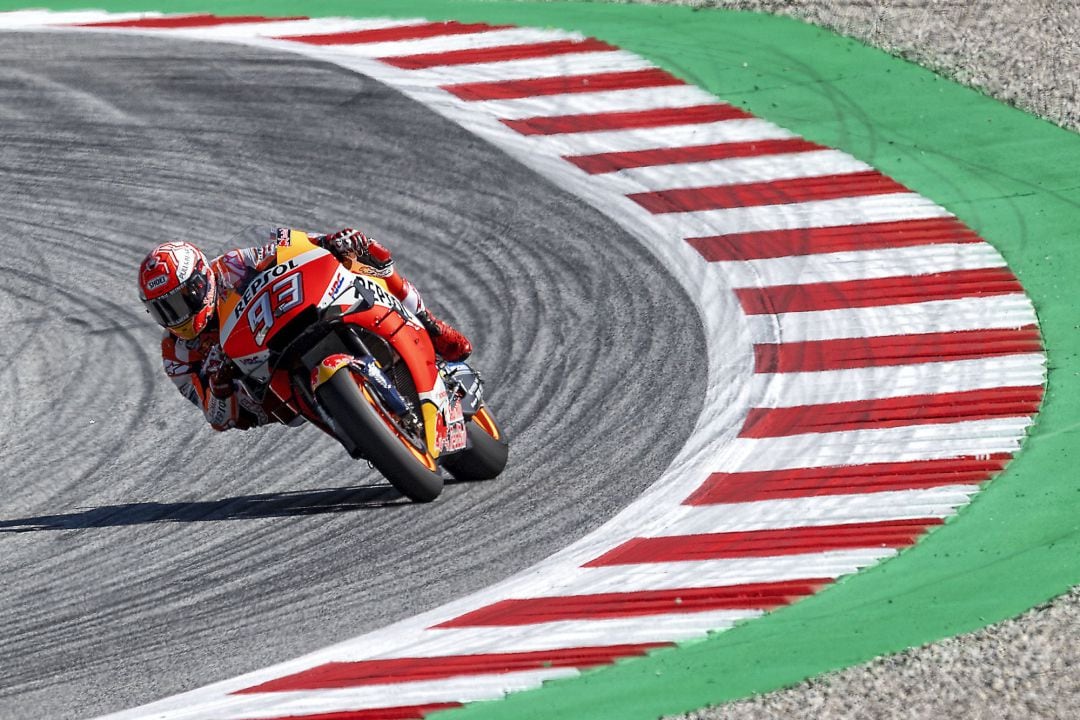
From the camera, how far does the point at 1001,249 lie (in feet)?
40.9

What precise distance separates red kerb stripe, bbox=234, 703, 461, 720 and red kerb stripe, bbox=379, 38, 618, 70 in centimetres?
920

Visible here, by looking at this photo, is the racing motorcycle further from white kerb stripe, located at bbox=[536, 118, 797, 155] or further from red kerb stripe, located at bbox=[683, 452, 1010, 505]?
white kerb stripe, located at bbox=[536, 118, 797, 155]

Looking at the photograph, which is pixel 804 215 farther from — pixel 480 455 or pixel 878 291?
pixel 480 455

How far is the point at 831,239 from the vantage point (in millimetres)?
12961

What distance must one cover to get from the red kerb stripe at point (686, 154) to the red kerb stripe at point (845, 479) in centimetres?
A: 486

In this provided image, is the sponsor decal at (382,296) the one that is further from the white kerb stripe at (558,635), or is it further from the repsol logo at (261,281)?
the white kerb stripe at (558,635)

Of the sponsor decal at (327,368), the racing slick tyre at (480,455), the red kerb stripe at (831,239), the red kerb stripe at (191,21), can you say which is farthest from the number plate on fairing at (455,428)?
the red kerb stripe at (191,21)

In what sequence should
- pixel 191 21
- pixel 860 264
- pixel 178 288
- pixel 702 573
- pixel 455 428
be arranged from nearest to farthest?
pixel 702 573 < pixel 178 288 < pixel 455 428 < pixel 860 264 < pixel 191 21

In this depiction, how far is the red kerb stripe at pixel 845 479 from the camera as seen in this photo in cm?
955

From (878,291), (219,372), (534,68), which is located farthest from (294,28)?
(219,372)

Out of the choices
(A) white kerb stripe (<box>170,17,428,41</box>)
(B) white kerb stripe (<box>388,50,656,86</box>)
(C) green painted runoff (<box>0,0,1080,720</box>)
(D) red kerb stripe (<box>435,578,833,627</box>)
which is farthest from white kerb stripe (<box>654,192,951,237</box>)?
(D) red kerb stripe (<box>435,578,833,627</box>)

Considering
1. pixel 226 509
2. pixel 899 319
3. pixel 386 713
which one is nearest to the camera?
pixel 386 713

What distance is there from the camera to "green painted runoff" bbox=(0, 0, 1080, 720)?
7.69m

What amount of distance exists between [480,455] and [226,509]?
159cm
